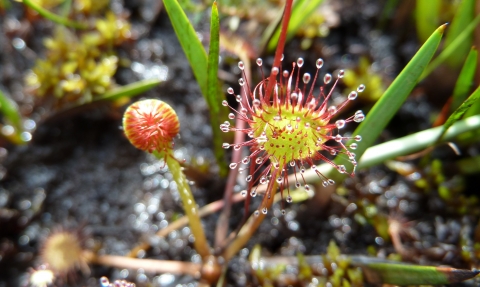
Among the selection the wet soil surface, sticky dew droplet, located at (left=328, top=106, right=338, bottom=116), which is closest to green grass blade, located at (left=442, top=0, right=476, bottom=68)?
the wet soil surface

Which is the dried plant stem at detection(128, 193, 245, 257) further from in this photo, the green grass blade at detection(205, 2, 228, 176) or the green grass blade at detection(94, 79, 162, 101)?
the green grass blade at detection(94, 79, 162, 101)

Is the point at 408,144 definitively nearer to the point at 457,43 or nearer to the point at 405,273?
the point at 405,273

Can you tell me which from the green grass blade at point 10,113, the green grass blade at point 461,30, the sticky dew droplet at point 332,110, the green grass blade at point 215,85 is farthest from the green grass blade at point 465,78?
the green grass blade at point 10,113

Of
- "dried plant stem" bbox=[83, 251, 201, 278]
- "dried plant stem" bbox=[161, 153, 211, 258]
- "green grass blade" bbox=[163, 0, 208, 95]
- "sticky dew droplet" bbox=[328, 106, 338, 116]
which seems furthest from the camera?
"dried plant stem" bbox=[83, 251, 201, 278]

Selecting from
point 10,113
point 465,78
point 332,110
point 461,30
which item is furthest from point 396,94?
point 10,113

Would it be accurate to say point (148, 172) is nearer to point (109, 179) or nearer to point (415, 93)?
point (109, 179)
